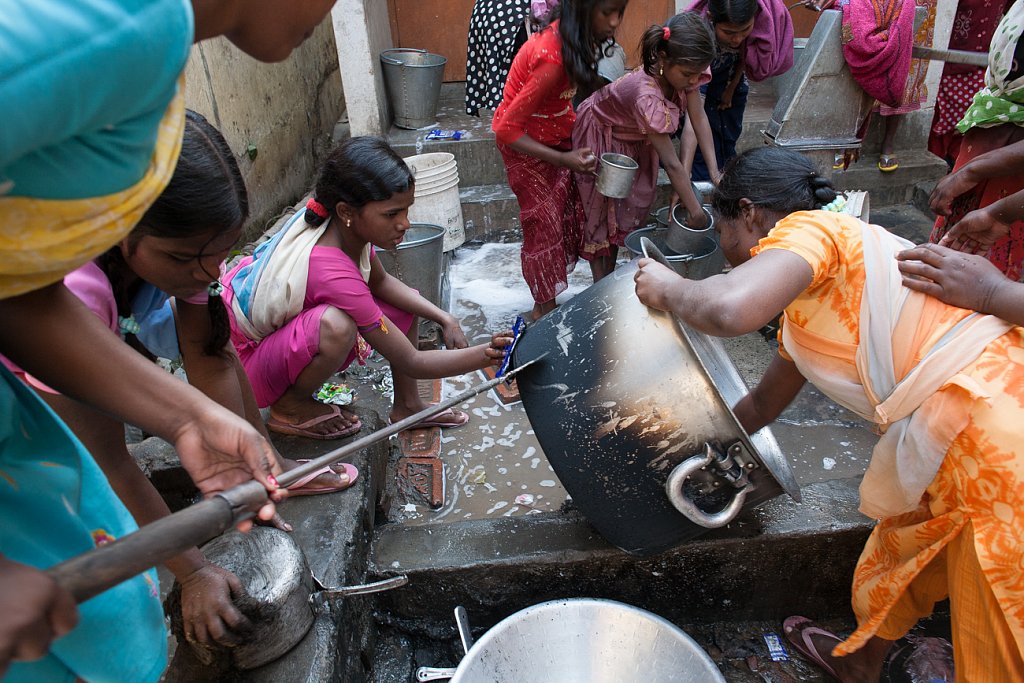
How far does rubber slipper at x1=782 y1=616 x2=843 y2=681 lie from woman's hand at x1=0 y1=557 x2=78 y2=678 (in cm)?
213

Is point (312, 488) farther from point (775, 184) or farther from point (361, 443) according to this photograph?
point (775, 184)

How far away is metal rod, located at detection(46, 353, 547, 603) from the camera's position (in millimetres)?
707

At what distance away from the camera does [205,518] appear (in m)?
0.83

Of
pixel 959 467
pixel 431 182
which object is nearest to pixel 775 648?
pixel 959 467

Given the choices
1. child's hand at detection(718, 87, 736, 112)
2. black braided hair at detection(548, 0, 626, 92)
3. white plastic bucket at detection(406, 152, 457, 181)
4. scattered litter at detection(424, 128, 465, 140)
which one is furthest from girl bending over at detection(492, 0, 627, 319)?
scattered litter at detection(424, 128, 465, 140)

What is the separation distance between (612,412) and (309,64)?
6.52 meters

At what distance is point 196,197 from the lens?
1586 millimetres

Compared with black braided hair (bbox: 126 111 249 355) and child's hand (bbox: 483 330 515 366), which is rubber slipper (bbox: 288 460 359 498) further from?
black braided hair (bbox: 126 111 249 355)

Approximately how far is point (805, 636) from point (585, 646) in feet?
2.81

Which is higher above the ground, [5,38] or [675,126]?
[5,38]

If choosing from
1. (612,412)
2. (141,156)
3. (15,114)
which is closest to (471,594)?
(612,412)

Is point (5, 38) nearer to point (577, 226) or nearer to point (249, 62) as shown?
point (577, 226)

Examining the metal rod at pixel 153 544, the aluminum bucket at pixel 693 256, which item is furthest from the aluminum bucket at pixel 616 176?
the metal rod at pixel 153 544

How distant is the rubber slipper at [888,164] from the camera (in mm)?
5637
